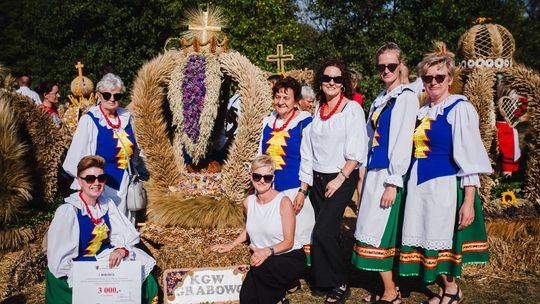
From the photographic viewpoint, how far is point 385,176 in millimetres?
3465

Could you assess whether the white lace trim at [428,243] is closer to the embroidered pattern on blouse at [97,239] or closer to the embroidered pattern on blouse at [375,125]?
the embroidered pattern on blouse at [375,125]

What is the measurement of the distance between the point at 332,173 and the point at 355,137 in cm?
34

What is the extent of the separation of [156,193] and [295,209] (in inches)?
84.9

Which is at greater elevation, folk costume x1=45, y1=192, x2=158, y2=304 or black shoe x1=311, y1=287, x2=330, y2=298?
folk costume x1=45, y1=192, x2=158, y2=304

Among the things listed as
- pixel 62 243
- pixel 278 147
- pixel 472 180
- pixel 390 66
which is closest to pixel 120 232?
pixel 62 243

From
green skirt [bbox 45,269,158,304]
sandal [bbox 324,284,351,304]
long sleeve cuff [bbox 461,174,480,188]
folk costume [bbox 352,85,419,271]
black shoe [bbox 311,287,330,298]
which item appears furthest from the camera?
black shoe [bbox 311,287,330,298]

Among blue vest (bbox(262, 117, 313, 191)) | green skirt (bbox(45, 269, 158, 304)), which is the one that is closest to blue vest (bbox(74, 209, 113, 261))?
Answer: green skirt (bbox(45, 269, 158, 304))

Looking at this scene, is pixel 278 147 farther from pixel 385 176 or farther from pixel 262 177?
pixel 385 176

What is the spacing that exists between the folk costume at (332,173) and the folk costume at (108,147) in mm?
1503

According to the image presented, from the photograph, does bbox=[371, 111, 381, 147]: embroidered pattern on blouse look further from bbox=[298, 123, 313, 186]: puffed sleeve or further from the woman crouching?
the woman crouching

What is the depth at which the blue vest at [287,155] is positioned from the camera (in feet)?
13.1

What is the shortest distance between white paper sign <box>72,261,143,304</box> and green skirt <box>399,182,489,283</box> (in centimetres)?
185

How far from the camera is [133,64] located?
719 inches

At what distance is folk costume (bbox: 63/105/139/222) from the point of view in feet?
12.4
